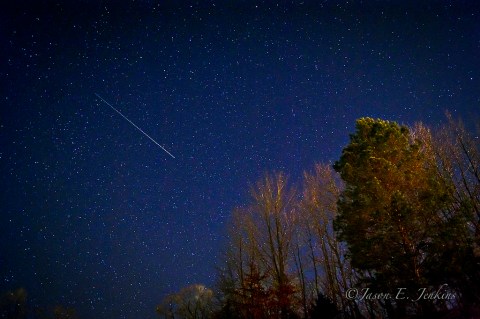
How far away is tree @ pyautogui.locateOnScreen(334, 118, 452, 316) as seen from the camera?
1166cm

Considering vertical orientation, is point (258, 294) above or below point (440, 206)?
below

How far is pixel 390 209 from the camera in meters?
12.2

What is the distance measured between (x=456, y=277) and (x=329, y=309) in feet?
19.0

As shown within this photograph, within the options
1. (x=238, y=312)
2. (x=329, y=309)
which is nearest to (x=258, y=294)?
(x=238, y=312)

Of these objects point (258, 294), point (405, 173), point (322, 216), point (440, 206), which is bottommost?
point (258, 294)

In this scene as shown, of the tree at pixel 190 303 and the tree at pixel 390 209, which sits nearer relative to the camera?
the tree at pixel 390 209

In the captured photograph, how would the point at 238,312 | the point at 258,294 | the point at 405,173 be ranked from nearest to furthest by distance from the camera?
the point at 405,173
the point at 258,294
the point at 238,312

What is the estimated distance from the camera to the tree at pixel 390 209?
11.7m

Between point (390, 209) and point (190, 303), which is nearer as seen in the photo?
point (390, 209)

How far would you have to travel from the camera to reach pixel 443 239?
1105 centimetres

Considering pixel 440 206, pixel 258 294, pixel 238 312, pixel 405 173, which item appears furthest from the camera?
pixel 238 312

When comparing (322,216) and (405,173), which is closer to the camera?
(405,173)

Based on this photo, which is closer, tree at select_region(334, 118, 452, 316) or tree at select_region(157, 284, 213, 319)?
tree at select_region(334, 118, 452, 316)

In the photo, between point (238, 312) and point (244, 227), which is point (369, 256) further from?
point (244, 227)
